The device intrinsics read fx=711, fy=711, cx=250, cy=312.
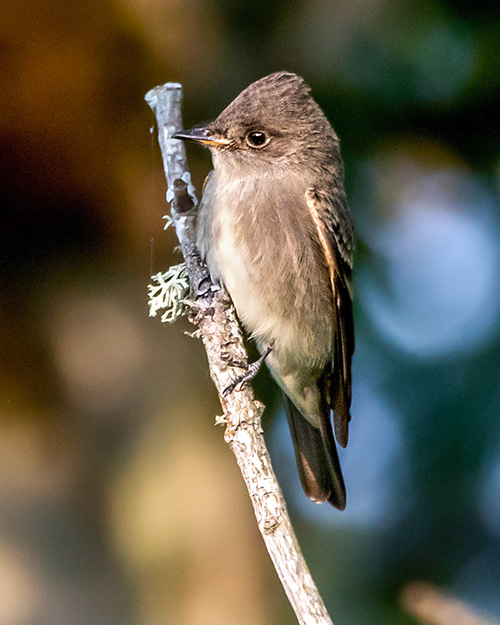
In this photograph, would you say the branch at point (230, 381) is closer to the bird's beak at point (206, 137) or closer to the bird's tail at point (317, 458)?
the bird's beak at point (206, 137)

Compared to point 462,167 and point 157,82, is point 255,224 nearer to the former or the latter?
point 157,82

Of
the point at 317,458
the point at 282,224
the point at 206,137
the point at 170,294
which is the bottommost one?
the point at 317,458

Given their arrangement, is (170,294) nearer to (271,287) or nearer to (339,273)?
(271,287)

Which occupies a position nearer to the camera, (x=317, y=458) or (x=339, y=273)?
(x=339, y=273)

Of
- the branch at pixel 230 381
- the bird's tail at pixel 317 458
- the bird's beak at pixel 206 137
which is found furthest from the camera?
the bird's tail at pixel 317 458

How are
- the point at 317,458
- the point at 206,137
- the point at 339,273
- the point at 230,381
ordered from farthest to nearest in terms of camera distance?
the point at 317,458
the point at 339,273
the point at 206,137
the point at 230,381

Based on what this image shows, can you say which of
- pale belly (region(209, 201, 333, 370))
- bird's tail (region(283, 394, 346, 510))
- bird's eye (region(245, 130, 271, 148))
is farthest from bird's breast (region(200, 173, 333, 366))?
bird's tail (region(283, 394, 346, 510))

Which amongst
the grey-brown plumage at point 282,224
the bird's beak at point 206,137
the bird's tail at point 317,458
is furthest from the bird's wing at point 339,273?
the bird's beak at point 206,137

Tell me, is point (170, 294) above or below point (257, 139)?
below

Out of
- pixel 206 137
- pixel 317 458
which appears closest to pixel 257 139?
pixel 206 137
